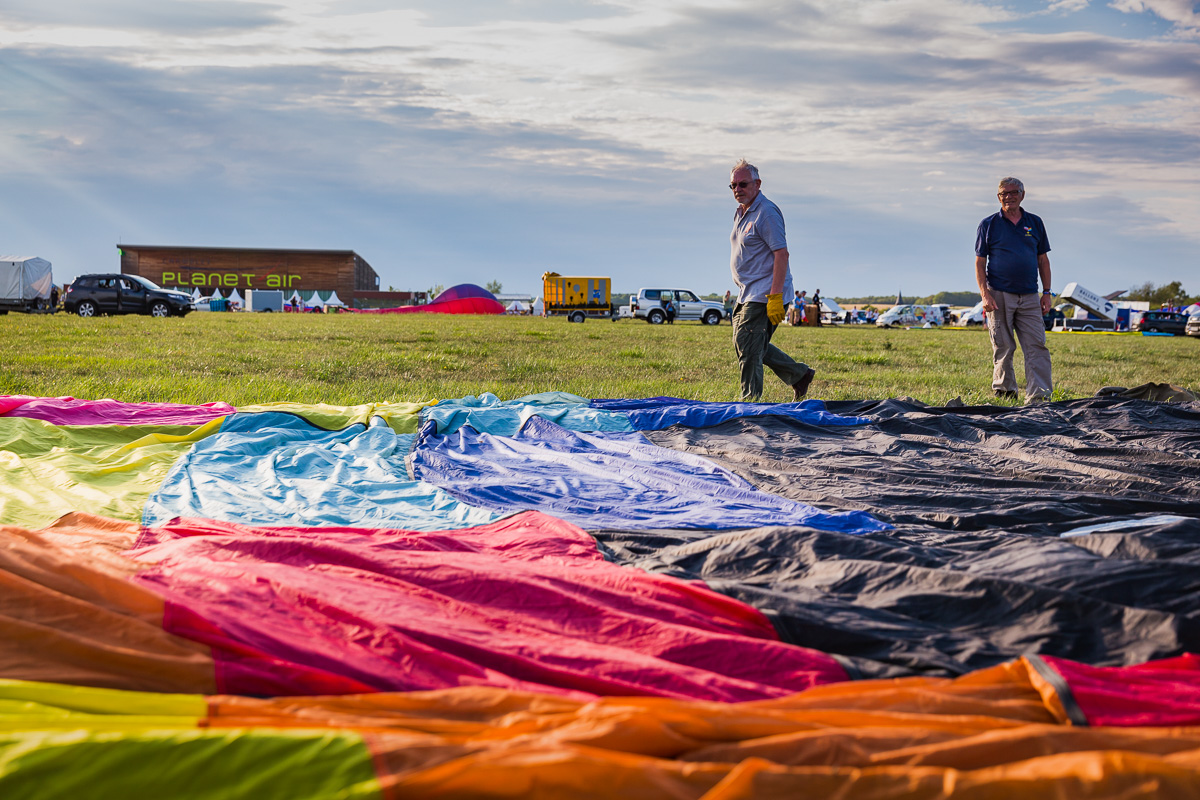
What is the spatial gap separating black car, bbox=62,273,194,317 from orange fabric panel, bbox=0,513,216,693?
24.5 metres

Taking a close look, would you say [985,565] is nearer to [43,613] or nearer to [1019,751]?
[1019,751]

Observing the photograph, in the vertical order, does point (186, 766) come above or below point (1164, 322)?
below

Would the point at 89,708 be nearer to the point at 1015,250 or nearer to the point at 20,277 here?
the point at 1015,250

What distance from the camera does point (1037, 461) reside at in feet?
11.9

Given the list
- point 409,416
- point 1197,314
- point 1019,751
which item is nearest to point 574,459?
point 409,416

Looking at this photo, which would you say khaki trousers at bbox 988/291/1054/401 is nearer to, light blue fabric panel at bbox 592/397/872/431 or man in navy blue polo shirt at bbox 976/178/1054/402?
man in navy blue polo shirt at bbox 976/178/1054/402

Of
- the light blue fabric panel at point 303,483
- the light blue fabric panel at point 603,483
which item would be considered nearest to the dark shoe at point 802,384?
the light blue fabric panel at point 603,483

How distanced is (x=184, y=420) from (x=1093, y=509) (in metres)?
4.07

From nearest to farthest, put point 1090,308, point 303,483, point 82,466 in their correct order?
point 303,483 < point 82,466 < point 1090,308

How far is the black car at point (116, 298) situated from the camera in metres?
23.3

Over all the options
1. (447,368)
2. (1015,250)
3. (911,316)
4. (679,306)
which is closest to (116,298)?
(679,306)

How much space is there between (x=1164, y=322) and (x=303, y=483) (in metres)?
35.6

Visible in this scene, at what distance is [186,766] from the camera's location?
3.93 feet

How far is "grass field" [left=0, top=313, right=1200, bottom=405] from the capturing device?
20.9 ft
